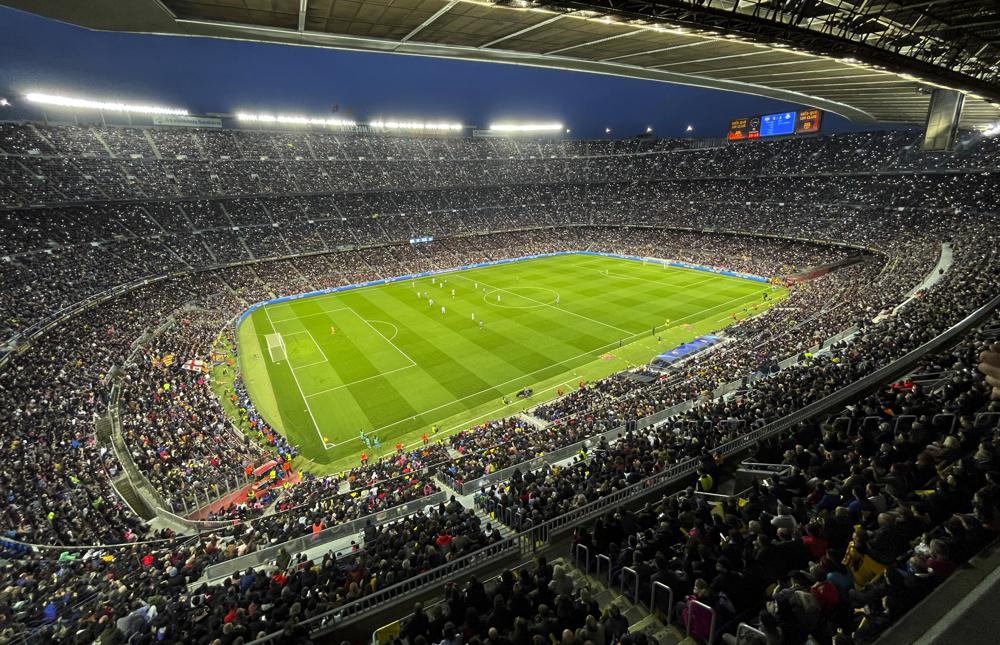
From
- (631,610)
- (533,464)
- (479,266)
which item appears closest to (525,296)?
(479,266)

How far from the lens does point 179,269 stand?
48.1 meters

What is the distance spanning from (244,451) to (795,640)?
2288 cm

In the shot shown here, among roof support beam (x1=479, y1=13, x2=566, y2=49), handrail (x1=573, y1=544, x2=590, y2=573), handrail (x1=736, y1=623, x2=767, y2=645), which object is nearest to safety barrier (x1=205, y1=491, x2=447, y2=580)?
handrail (x1=573, y1=544, x2=590, y2=573)

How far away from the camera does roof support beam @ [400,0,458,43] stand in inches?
384

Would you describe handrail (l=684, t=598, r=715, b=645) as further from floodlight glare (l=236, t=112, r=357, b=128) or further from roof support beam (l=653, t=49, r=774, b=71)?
floodlight glare (l=236, t=112, r=357, b=128)

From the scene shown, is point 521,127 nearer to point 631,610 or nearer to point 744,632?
point 631,610

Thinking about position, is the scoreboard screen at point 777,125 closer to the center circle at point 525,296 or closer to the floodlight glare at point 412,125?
the center circle at point 525,296

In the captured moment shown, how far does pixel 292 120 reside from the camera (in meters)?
78.5

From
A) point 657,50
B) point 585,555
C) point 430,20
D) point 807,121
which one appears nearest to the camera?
point 585,555

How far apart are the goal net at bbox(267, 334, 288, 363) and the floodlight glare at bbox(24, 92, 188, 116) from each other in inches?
1847

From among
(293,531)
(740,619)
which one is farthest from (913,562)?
(293,531)

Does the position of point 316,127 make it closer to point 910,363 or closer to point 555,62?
point 555,62

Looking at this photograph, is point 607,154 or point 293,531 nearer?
point 293,531

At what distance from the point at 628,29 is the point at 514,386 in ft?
67.9
